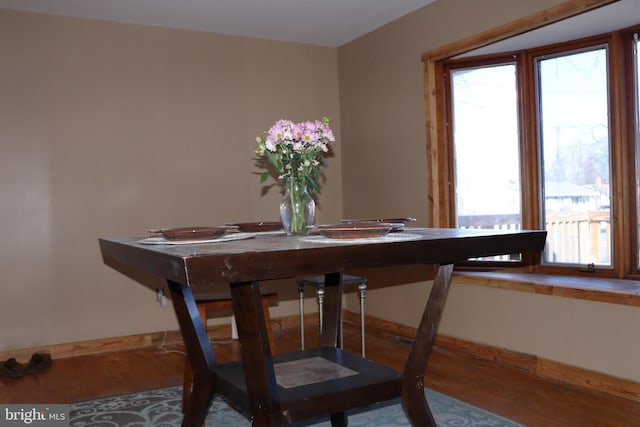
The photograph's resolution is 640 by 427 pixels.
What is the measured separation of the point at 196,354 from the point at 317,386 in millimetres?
506

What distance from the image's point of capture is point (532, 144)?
12.6 feet

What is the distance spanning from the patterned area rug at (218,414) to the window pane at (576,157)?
1.40m

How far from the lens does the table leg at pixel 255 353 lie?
1616 mm

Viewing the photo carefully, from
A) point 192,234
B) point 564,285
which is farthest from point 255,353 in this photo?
point 564,285

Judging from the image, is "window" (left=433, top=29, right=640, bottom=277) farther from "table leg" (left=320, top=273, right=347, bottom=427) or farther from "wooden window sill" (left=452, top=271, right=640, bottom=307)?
"table leg" (left=320, top=273, right=347, bottom=427)

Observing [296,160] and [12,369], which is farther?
[12,369]

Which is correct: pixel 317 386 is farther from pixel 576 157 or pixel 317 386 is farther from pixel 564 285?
pixel 576 157

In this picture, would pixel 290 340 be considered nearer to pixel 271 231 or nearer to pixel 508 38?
pixel 271 231

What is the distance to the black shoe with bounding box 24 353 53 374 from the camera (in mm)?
3588

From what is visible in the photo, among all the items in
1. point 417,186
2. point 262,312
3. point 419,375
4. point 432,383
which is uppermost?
point 417,186

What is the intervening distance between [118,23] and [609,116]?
3309mm

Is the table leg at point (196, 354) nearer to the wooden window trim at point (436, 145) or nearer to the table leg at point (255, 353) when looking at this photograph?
the table leg at point (255, 353)

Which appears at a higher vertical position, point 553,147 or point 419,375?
point 553,147

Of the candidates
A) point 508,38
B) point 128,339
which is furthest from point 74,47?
point 508,38
